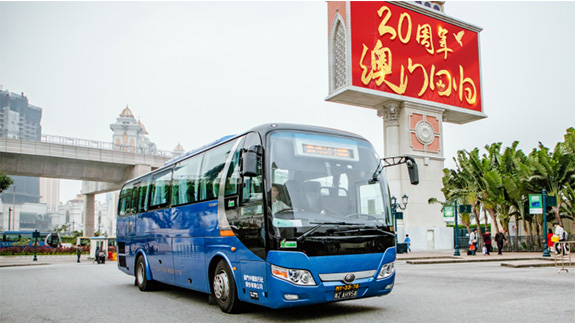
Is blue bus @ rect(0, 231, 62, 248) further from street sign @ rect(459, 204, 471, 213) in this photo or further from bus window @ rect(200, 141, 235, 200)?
bus window @ rect(200, 141, 235, 200)

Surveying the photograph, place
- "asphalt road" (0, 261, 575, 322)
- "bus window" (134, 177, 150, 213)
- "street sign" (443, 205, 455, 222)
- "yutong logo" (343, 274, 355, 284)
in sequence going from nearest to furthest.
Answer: "yutong logo" (343, 274, 355, 284) < "asphalt road" (0, 261, 575, 322) < "bus window" (134, 177, 150, 213) < "street sign" (443, 205, 455, 222)

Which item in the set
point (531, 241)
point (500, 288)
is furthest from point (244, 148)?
point (531, 241)

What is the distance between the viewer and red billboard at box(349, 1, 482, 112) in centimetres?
3216

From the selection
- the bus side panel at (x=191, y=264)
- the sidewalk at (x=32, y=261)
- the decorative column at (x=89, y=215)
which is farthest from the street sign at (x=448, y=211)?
the decorative column at (x=89, y=215)

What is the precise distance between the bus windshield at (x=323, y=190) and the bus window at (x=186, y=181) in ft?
9.06

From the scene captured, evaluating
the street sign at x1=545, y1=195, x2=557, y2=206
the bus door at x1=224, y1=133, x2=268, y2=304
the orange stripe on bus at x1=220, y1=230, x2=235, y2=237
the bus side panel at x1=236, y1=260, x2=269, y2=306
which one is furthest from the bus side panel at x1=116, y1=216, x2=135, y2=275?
the street sign at x1=545, y1=195, x2=557, y2=206

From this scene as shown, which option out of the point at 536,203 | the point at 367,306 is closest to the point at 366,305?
the point at 367,306

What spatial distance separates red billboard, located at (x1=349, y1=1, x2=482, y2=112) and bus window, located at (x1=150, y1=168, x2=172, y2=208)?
20594 millimetres

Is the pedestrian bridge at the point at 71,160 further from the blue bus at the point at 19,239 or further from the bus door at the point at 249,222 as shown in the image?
the bus door at the point at 249,222

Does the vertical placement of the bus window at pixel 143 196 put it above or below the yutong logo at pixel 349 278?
above

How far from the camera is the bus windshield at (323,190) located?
7469 millimetres

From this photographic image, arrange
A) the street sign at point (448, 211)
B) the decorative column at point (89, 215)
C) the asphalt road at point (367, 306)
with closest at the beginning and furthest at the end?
the asphalt road at point (367, 306) → the street sign at point (448, 211) → the decorative column at point (89, 215)

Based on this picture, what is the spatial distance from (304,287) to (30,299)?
7867 millimetres

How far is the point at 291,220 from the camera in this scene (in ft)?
24.3
